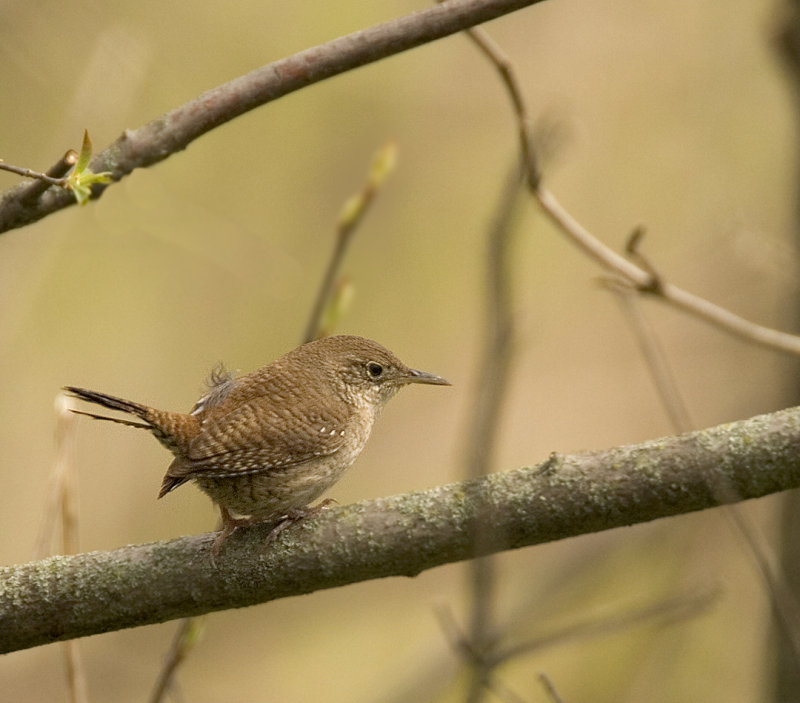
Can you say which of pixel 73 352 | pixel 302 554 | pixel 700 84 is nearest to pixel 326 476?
pixel 302 554

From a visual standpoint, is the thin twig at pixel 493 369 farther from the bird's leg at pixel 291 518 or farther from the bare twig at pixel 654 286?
the bare twig at pixel 654 286

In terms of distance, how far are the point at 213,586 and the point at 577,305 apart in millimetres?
4364

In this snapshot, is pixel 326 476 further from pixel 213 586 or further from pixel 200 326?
pixel 200 326

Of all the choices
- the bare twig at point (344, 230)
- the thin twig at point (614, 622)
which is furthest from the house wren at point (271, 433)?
the thin twig at point (614, 622)

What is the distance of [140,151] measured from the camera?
2357 millimetres

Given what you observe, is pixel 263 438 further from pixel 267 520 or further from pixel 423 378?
pixel 423 378

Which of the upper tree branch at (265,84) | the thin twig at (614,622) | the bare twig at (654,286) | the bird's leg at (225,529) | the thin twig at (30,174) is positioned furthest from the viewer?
the bare twig at (654,286)

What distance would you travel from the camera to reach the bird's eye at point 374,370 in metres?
3.12

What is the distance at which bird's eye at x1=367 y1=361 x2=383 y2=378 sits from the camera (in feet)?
10.2

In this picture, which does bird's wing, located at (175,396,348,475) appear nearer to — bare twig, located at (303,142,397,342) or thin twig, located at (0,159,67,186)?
bare twig, located at (303,142,397,342)

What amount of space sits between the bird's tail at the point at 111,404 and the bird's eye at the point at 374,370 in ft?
2.54

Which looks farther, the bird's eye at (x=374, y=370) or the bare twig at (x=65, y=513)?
the bird's eye at (x=374, y=370)

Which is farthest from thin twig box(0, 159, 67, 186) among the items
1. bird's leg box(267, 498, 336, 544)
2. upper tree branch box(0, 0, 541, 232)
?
bird's leg box(267, 498, 336, 544)

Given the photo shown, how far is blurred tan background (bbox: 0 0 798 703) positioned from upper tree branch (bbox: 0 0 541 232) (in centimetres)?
229
